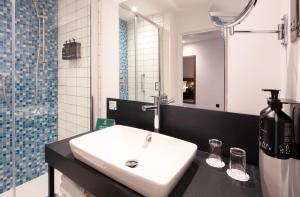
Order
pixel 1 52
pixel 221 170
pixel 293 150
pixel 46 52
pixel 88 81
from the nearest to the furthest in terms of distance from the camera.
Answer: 1. pixel 293 150
2. pixel 221 170
3. pixel 1 52
4. pixel 88 81
5. pixel 46 52

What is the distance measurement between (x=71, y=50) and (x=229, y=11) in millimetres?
1757

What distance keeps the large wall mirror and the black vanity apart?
113mm

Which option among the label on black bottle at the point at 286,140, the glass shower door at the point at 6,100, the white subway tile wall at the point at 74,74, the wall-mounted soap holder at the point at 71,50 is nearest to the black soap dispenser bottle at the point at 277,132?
the label on black bottle at the point at 286,140

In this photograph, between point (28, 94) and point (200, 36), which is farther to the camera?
point (28, 94)

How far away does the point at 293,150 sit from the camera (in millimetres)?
526

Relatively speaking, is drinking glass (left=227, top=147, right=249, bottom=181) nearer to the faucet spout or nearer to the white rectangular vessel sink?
the white rectangular vessel sink

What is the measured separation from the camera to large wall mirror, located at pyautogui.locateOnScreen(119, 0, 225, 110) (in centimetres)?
106

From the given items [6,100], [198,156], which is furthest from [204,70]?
[6,100]

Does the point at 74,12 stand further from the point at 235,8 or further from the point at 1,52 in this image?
the point at 235,8

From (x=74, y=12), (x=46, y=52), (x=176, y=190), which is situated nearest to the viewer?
(x=176, y=190)

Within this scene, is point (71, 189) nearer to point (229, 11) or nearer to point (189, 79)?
point (189, 79)

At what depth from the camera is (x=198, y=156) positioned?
0.96 metres

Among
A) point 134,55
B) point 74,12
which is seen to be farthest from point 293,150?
point 74,12

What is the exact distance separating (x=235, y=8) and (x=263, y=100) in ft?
1.59
